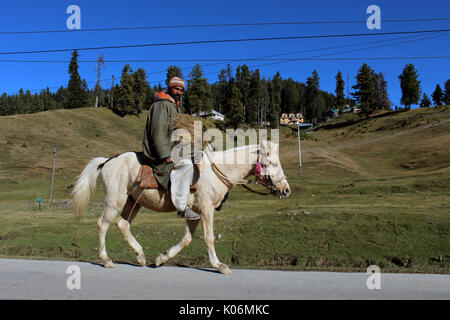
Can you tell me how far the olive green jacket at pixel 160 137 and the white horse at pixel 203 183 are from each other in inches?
14.4

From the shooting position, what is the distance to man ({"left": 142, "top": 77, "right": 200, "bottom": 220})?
256 inches

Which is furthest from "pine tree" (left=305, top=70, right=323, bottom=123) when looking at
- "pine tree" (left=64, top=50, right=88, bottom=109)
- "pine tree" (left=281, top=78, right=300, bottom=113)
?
"pine tree" (left=64, top=50, right=88, bottom=109)

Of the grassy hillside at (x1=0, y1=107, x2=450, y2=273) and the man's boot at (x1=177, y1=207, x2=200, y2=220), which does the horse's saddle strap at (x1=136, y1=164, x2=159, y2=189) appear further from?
the grassy hillside at (x1=0, y1=107, x2=450, y2=273)

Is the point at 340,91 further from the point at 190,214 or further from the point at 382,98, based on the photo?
the point at 190,214

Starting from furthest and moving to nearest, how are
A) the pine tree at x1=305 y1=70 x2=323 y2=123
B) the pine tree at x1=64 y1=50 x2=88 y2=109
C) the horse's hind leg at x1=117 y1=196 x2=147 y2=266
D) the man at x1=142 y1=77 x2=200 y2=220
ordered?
the pine tree at x1=305 y1=70 x2=323 y2=123 → the pine tree at x1=64 y1=50 x2=88 y2=109 → the horse's hind leg at x1=117 y1=196 x2=147 y2=266 → the man at x1=142 y1=77 x2=200 y2=220

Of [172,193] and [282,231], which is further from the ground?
[172,193]

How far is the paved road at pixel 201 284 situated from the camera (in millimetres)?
4711

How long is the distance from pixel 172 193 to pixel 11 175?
39.1 meters

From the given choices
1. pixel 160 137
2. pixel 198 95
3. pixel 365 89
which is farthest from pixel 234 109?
pixel 160 137

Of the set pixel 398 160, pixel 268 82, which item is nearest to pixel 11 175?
pixel 398 160

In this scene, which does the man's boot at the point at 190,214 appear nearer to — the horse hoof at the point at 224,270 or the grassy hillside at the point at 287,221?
the horse hoof at the point at 224,270

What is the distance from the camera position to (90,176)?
24.9 feet

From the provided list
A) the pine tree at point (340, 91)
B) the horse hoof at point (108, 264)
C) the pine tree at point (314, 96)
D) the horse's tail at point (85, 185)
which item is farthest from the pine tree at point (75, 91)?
the horse hoof at point (108, 264)
